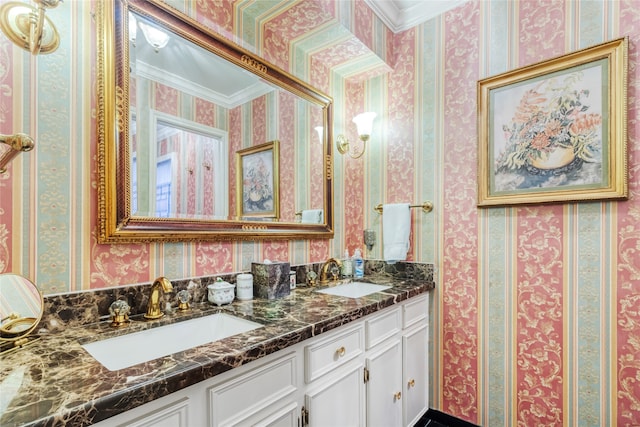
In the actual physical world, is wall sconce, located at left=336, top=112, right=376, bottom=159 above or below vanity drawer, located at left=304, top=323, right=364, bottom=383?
above

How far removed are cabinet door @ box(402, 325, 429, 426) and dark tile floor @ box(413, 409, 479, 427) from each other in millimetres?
58

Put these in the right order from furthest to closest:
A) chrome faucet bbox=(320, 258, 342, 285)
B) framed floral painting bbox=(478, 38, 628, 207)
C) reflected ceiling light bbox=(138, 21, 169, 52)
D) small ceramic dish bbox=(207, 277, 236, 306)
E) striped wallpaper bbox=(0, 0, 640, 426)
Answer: chrome faucet bbox=(320, 258, 342, 285) → framed floral painting bbox=(478, 38, 628, 207) → small ceramic dish bbox=(207, 277, 236, 306) → reflected ceiling light bbox=(138, 21, 169, 52) → striped wallpaper bbox=(0, 0, 640, 426)

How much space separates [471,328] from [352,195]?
110 cm

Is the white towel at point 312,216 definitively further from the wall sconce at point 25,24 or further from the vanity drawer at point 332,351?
the wall sconce at point 25,24

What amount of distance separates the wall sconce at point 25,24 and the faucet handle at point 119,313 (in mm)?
774

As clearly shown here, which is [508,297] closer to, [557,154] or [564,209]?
[564,209]

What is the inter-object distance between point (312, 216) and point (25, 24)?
142cm

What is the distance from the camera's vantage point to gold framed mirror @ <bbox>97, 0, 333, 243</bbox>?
1.11m

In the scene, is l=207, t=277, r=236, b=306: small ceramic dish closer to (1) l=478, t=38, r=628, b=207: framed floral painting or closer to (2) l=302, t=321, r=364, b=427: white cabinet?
(2) l=302, t=321, r=364, b=427: white cabinet

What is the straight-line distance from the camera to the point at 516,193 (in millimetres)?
1657

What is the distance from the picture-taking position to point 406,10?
2.04 meters

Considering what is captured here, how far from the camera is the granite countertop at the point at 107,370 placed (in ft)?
1.89

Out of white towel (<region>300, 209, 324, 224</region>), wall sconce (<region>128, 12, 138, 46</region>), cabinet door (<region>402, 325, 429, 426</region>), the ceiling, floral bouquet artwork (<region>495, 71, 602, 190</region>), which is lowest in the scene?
cabinet door (<region>402, 325, 429, 426</region>)

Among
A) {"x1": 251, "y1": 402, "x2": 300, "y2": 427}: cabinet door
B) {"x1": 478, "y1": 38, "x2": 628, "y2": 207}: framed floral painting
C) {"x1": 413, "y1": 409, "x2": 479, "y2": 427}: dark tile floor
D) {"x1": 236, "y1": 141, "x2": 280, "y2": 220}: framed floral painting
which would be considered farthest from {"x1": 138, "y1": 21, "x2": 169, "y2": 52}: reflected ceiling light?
{"x1": 413, "y1": 409, "x2": 479, "y2": 427}: dark tile floor
